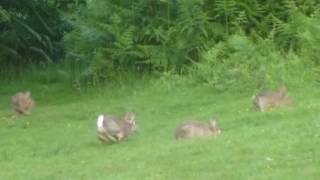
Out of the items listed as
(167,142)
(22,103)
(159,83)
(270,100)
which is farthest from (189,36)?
(167,142)

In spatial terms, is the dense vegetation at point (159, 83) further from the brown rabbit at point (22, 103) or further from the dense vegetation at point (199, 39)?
the brown rabbit at point (22, 103)

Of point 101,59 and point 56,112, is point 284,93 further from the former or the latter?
point 101,59

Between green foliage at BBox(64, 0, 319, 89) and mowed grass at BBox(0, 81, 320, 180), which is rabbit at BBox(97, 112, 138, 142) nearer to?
mowed grass at BBox(0, 81, 320, 180)

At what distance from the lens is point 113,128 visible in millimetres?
12398

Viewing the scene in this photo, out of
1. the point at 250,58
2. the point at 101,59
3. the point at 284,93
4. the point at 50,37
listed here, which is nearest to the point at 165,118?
the point at 284,93

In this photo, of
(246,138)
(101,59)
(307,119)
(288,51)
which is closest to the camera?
(246,138)

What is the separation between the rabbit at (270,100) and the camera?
13.9 m

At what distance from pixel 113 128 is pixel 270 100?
2.96 m

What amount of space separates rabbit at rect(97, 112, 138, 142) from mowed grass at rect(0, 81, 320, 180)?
0.47ft

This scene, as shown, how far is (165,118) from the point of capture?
1562 centimetres

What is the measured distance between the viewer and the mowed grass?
10227mm

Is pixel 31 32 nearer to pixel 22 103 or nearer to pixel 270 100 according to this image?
pixel 22 103

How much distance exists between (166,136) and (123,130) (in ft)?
2.85

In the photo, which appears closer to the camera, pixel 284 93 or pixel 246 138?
pixel 246 138
